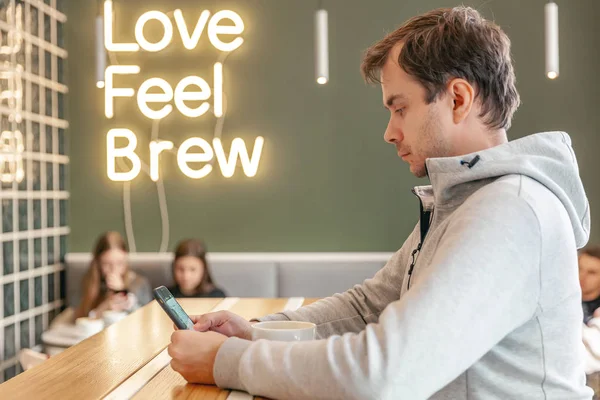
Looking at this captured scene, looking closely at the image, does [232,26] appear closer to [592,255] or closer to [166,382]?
[592,255]

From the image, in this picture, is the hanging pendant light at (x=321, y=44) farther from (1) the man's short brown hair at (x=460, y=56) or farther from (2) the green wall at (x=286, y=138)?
(1) the man's short brown hair at (x=460, y=56)

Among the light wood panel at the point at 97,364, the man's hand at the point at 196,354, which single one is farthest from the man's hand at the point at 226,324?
the man's hand at the point at 196,354

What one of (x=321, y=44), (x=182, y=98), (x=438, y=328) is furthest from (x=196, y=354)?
(x=182, y=98)

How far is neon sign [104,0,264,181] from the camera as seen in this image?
410 centimetres

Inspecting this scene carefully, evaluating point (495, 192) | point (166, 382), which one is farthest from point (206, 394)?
point (495, 192)

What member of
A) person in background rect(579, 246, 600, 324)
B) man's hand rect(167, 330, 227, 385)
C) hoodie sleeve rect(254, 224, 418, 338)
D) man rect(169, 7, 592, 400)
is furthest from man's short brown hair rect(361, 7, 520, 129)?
person in background rect(579, 246, 600, 324)

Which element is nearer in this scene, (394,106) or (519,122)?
(394,106)

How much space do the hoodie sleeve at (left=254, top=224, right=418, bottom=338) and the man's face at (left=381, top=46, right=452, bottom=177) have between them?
23 centimetres

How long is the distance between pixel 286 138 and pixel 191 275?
1.00 meters

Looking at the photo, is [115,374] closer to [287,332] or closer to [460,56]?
[287,332]

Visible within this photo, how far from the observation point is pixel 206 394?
98cm

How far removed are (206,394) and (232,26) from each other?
3412 mm

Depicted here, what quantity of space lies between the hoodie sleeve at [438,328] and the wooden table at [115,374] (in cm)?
11

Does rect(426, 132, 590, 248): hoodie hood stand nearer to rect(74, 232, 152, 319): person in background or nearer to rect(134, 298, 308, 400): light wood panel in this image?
rect(134, 298, 308, 400): light wood panel
